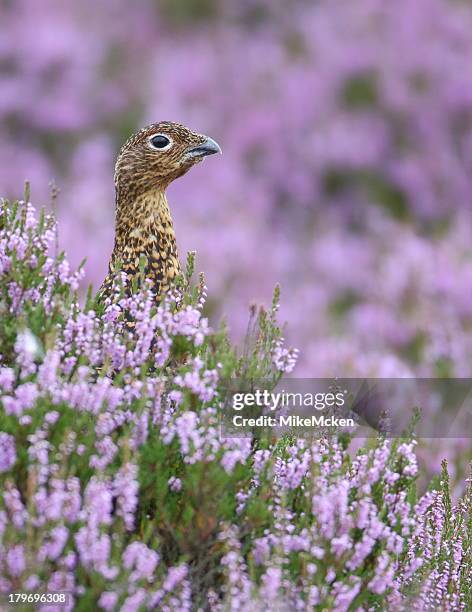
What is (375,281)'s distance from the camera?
924 cm

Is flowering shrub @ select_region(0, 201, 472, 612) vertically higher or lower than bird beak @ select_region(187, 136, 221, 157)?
lower

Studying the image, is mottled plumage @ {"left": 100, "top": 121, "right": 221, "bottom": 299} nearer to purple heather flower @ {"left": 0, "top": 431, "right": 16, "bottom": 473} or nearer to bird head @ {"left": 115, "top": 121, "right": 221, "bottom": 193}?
bird head @ {"left": 115, "top": 121, "right": 221, "bottom": 193}

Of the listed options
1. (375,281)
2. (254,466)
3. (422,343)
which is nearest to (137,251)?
(254,466)

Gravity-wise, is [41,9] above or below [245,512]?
above

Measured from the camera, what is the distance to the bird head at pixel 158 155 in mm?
3791

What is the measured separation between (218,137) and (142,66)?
7.21 feet

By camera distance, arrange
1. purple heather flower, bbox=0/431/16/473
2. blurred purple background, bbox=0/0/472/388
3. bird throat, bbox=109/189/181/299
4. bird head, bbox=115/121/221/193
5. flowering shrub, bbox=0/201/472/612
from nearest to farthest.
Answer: flowering shrub, bbox=0/201/472/612
purple heather flower, bbox=0/431/16/473
bird throat, bbox=109/189/181/299
bird head, bbox=115/121/221/193
blurred purple background, bbox=0/0/472/388

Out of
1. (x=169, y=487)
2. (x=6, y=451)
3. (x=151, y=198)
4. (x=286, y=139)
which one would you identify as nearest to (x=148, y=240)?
(x=151, y=198)

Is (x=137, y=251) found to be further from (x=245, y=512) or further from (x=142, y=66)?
(x=142, y=66)

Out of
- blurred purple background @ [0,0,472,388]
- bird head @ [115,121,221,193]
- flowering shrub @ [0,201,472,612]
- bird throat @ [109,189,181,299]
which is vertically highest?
blurred purple background @ [0,0,472,388]

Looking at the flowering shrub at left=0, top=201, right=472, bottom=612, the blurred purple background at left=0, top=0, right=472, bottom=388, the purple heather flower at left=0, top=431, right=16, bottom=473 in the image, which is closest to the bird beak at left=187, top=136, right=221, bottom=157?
the flowering shrub at left=0, top=201, right=472, bottom=612

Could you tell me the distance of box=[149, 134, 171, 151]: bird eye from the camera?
3.89m

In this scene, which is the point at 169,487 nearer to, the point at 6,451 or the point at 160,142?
the point at 6,451

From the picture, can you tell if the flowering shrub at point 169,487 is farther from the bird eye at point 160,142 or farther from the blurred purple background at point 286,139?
the blurred purple background at point 286,139
